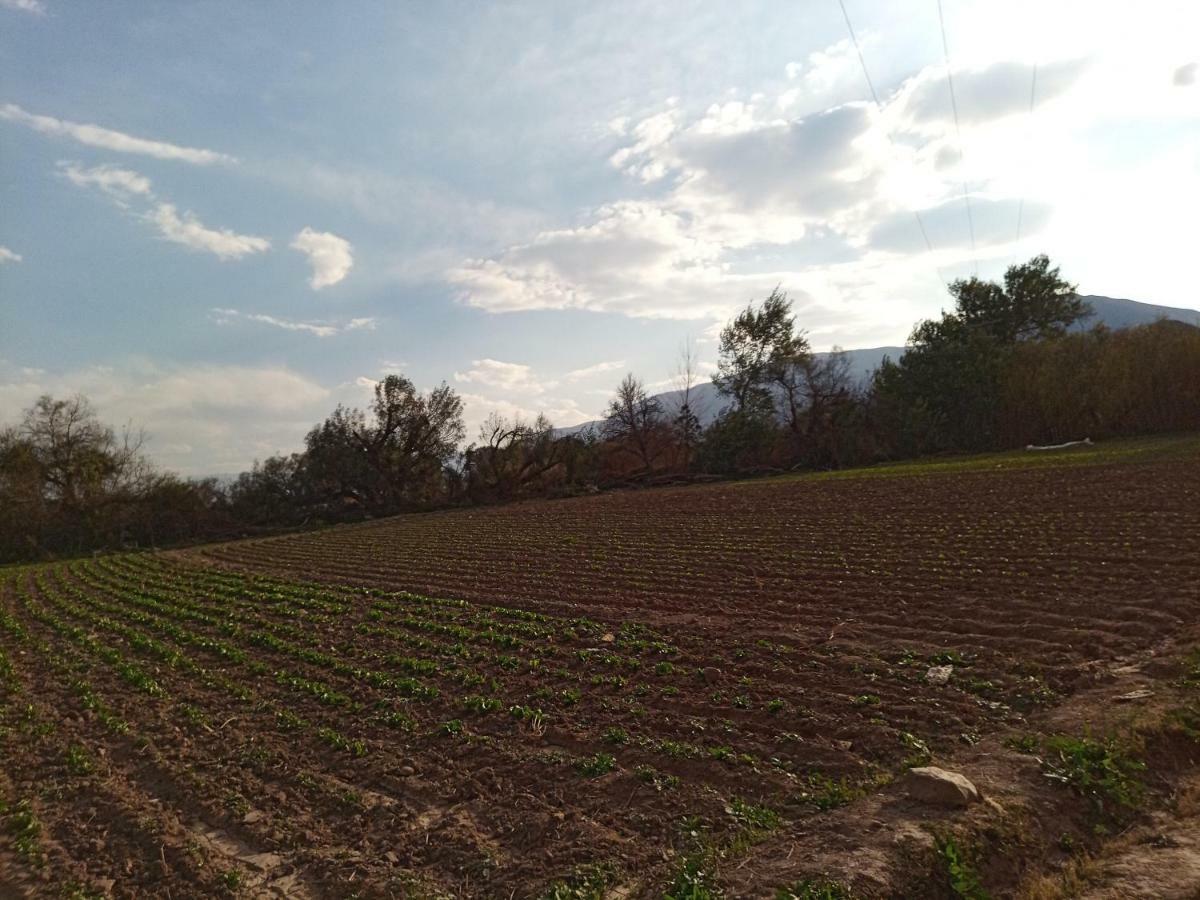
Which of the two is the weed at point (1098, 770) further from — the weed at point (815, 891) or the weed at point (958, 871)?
the weed at point (815, 891)

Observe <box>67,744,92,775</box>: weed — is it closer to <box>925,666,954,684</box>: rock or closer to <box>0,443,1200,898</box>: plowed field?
<box>0,443,1200,898</box>: plowed field

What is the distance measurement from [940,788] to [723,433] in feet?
168

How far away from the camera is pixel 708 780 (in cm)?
635

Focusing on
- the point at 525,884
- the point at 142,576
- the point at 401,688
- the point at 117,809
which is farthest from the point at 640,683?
the point at 142,576

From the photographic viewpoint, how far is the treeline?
4525cm

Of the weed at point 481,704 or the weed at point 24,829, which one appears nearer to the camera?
the weed at point 24,829

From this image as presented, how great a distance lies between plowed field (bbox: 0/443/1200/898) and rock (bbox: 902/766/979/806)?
1.52 ft

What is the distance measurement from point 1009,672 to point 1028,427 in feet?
154

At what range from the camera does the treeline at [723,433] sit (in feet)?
148

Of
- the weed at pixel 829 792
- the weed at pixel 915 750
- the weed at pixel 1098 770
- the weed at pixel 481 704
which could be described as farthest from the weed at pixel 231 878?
the weed at pixel 1098 770

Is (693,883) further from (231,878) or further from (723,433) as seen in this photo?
(723,433)

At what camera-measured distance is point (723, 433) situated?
5572cm

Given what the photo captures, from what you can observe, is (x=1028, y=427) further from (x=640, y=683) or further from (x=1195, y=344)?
(x=640, y=683)

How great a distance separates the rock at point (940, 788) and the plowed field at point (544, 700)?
1.52 ft
